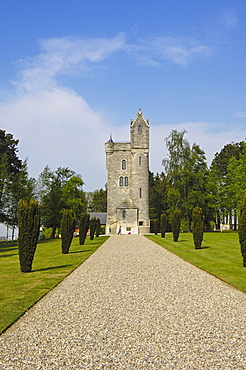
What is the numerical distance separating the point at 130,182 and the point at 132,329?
44.4 metres

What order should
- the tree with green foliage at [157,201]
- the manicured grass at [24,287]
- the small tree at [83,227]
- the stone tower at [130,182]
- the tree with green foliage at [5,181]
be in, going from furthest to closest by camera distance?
the tree with green foliage at [157,201]
the stone tower at [130,182]
the tree with green foliage at [5,181]
the small tree at [83,227]
the manicured grass at [24,287]

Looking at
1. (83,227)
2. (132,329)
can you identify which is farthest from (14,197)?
(132,329)

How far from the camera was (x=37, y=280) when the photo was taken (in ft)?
35.2

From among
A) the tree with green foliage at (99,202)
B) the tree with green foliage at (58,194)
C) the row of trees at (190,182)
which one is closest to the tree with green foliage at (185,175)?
the row of trees at (190,182)

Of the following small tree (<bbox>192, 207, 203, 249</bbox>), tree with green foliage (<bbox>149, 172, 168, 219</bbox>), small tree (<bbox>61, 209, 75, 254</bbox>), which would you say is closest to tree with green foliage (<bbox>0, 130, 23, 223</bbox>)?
small tree (<bbox>61, 209, 75, 254</bbox>)

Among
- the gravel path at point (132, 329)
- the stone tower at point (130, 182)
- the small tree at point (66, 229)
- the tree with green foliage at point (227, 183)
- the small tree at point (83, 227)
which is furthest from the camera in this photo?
the stone tower at point (130, 182)

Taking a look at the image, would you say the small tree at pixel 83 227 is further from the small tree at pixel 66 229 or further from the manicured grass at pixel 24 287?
the manicured grass at pixel 24 287

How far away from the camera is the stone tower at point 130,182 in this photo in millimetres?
48000

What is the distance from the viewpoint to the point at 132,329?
5.69m

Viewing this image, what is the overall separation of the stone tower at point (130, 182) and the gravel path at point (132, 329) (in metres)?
38.0

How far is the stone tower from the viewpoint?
48000 millimetres

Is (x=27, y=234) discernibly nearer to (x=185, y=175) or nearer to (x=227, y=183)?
(x=185, y=175)

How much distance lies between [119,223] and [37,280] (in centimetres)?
3738

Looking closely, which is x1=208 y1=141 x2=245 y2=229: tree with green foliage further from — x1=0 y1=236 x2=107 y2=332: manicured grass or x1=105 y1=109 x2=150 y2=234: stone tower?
x1=0 y1=236 x2=107 y2=332: manicured grass
